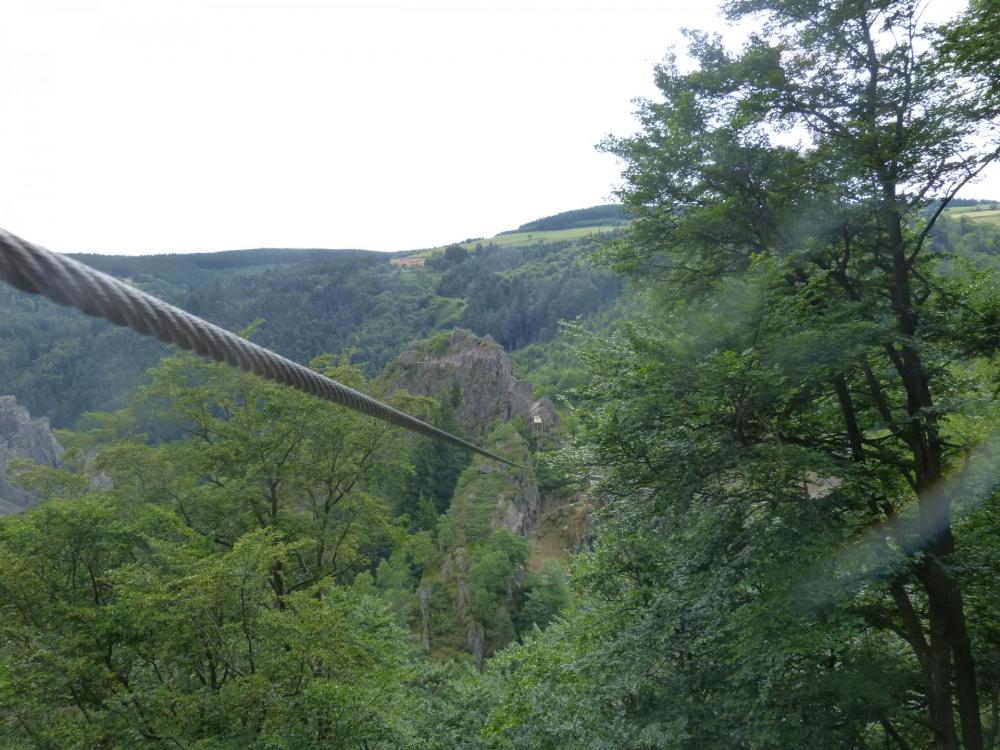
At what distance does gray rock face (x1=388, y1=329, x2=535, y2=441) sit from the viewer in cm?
6544

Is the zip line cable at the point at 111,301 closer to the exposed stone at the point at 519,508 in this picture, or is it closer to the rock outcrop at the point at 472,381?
the exposed stone at the point at 519,508

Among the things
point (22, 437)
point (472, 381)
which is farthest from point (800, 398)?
point (22, 437)

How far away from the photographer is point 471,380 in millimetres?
66938

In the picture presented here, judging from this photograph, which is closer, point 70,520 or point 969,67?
point 969,67

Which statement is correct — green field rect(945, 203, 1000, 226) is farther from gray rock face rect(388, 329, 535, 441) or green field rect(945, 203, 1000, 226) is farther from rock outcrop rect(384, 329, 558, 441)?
gray rock face rect(388, 329, 535, 441)

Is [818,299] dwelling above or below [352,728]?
above

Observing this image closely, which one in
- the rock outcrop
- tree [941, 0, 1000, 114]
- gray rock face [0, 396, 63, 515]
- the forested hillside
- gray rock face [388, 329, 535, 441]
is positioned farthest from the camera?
the forested hillside

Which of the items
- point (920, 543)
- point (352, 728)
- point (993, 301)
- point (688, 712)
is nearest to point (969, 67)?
point (993, 301)

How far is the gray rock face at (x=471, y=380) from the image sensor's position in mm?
65438

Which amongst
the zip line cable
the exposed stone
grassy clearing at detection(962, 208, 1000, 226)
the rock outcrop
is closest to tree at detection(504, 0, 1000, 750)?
the zip line cable

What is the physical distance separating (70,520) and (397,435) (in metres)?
7.31

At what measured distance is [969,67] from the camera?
297 inches

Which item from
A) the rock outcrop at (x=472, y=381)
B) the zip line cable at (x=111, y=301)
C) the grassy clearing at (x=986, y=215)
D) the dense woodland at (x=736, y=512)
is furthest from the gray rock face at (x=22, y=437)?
the grassy clearing at (x=986, y=215)

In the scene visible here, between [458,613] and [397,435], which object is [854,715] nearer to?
[397,435]
